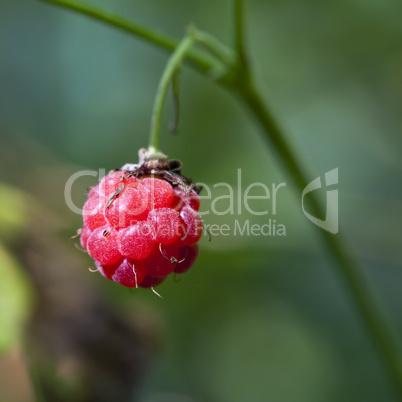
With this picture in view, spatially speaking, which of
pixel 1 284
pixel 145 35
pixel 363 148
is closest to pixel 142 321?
pixel 1 284

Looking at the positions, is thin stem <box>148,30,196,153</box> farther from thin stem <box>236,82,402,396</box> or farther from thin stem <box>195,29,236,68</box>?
thin stem <box>236,82,402,396</box>

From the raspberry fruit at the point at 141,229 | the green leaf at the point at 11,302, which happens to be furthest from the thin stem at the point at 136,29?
the green leaf at the point at 11,302

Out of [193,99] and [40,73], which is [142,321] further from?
[40,73]

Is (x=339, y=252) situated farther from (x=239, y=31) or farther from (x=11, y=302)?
(x=11, y=302)

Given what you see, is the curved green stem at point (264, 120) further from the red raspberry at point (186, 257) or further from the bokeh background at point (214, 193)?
the bokeh background at point (214, 193)

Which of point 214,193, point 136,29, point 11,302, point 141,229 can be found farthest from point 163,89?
point 214,193

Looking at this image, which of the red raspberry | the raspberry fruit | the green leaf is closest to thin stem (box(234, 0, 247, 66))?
the raspberry fruit
